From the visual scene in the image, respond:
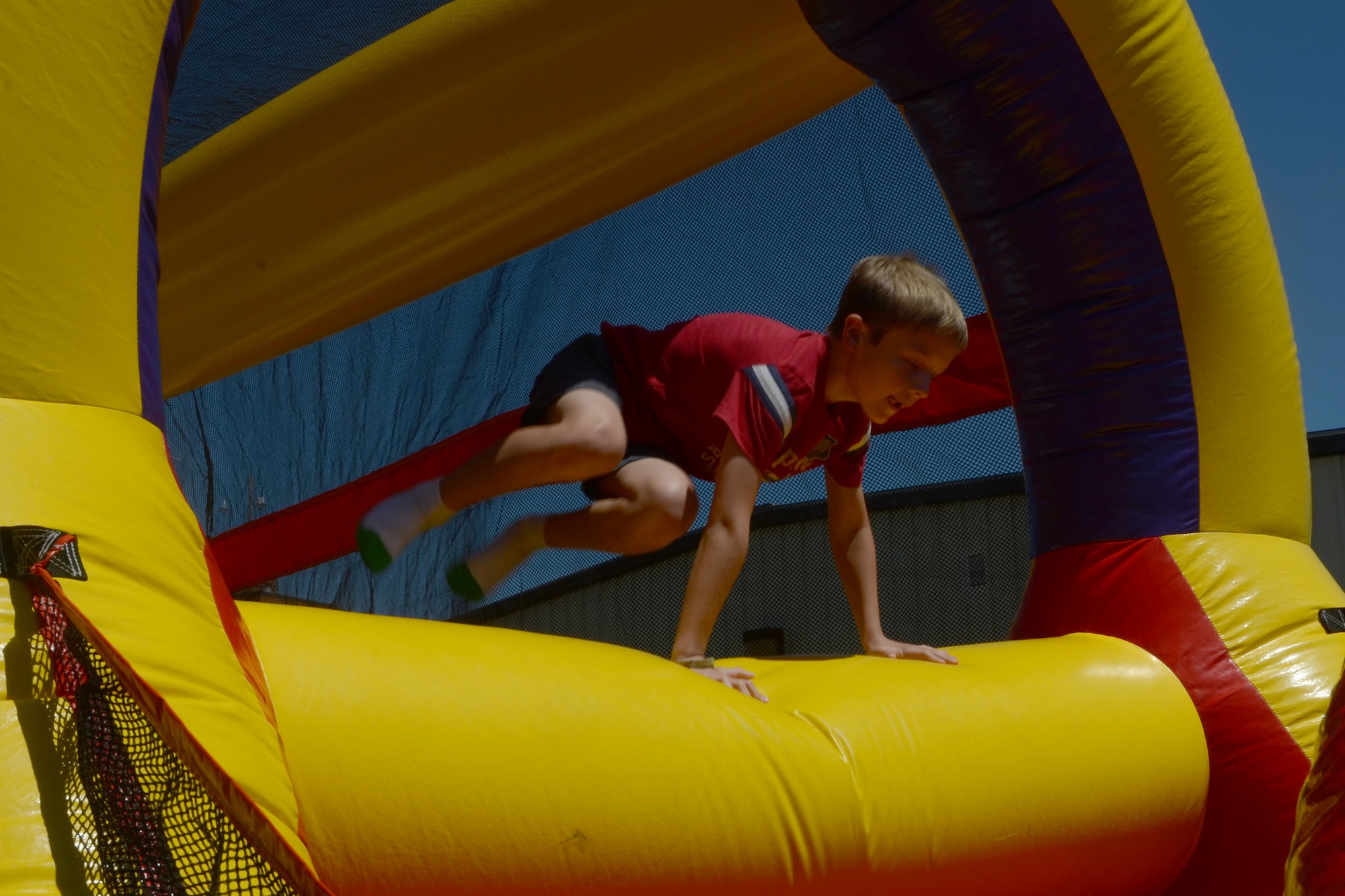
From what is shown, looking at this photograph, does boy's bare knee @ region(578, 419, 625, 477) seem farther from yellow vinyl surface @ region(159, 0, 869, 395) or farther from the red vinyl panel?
the red vinyl panel

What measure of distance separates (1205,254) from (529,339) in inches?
53.8

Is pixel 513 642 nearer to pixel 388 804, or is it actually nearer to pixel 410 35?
pixel 388 804

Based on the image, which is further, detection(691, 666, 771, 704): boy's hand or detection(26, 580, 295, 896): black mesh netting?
detection(691, 666, 771, 704): boy's hand

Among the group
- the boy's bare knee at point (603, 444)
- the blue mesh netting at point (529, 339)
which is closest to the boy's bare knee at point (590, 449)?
the boy's bare knee at point (603, 444)

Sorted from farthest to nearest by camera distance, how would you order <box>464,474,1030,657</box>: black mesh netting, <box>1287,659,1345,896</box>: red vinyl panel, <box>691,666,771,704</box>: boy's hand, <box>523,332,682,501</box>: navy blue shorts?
<box>464,474,1030,657</box>: black mesh netting < <box>523,332,682,501</box>: navy blue shorts < <box>691,666,771,704</box>: boy's hand < <box>1287,659,1345,896</box>: red vinyl panel

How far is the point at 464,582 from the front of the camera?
1.70 meters

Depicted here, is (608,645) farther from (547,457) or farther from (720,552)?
(547,457)

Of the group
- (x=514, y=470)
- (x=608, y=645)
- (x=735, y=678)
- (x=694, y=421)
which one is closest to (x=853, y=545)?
(x=694, y=421)

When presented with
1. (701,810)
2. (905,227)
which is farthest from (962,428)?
(701,810)

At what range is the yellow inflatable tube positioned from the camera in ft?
2.74

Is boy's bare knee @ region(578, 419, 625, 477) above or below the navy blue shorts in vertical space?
below

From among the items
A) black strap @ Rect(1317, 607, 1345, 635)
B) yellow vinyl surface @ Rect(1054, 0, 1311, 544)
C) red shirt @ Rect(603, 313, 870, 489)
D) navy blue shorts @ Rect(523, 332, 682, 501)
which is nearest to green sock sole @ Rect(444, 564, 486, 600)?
navy blue shorts @ Rect(523, 332, 682, 501)

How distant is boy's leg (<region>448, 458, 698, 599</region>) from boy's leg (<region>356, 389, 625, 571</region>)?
0.06 metres

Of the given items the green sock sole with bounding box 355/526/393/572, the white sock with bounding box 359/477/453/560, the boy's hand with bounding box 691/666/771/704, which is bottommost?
the boy's hand with bounding box 691/666/771/704
